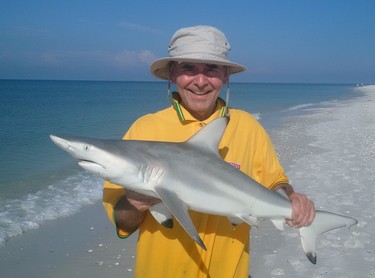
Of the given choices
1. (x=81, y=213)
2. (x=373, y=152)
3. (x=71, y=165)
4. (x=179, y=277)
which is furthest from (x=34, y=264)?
(x=373, y=152)

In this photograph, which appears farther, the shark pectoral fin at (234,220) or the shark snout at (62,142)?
the shark pectoral fin at (234,220)

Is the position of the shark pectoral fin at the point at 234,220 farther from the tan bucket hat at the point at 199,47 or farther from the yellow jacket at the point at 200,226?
the tan bucket hat at the point at 199,47

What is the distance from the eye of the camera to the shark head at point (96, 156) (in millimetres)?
1823

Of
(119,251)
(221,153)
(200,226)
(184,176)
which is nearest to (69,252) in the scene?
(119,251)

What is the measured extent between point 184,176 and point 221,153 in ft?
1.44

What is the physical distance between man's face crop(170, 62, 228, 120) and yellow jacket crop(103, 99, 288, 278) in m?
0.06

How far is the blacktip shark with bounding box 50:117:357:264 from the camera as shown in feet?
6.13

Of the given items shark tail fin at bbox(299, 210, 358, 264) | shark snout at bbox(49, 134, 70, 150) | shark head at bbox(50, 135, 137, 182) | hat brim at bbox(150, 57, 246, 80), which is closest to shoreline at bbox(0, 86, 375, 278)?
shark tail fin at bbox(299, 210, 358, 264)

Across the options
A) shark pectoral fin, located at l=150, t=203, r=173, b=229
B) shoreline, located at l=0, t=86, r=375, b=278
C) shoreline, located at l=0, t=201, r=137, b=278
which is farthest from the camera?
shoreline, located at l=0, t=201, r=137, b=278

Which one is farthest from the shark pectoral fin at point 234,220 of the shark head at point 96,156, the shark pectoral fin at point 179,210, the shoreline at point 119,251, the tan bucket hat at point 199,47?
the shoreline at point 119,251

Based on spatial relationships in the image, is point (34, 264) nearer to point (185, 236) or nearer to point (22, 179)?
point (185, 236)

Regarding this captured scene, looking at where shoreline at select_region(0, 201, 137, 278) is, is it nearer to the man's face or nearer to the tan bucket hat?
the man's face

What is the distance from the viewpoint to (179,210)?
6.14ft

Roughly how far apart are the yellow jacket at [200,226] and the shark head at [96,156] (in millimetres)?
402
